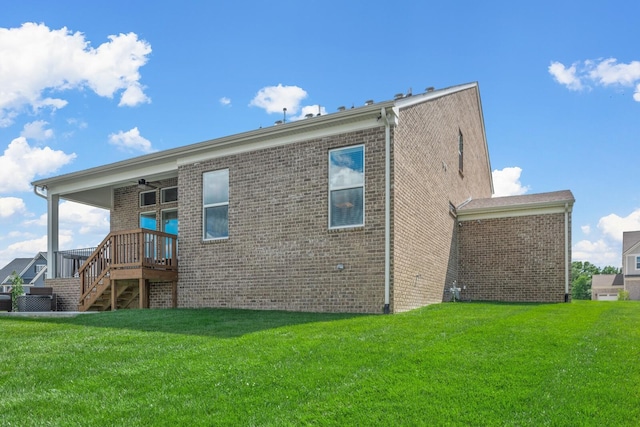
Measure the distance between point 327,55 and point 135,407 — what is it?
10.3m

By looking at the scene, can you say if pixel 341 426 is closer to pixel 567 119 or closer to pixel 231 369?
pixel 231 369

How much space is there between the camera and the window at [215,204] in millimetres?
11922

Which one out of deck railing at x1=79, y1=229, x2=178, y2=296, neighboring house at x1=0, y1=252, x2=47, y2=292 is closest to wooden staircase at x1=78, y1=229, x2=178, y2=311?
deck railing at x1=79, y1=229, x2=178, y2=296

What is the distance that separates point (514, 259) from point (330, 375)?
10.9 m

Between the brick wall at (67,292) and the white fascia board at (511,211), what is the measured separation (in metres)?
11.9

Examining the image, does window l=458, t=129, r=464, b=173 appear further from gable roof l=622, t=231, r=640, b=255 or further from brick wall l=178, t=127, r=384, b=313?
gable roof l=622, t=231, r=640, b=255

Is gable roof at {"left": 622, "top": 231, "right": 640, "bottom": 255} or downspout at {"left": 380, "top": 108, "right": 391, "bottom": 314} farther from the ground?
downspout at {"left": 380, "top": 108, "right": 391, "bottom": 314}

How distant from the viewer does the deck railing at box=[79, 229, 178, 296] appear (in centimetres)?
1205

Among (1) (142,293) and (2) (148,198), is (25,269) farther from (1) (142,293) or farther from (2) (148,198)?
(1) (142,293)

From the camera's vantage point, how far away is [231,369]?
529cm

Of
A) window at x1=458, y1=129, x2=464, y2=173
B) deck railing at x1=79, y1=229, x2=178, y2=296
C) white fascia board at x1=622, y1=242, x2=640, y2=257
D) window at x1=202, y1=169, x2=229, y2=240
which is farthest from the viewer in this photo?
white fascia board at x1=622, y1=242, x2=640, y2=257

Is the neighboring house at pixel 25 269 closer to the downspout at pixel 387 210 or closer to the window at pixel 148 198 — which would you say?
the window at pixel 148 198

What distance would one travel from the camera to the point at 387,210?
964 cm

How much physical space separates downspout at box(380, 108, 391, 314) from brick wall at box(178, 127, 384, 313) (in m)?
0.09
